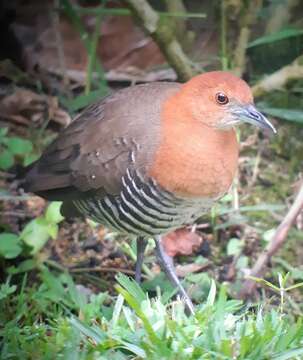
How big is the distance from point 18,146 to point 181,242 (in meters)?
0.94

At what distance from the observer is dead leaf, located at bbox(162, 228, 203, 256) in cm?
470

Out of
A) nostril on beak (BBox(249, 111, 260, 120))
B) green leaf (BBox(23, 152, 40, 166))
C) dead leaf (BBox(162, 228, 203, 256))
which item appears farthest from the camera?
green leaf (BBox(23, 152, 40, 166))

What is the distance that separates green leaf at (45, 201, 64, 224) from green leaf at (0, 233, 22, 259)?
6.8 inches

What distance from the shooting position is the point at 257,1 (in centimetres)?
494

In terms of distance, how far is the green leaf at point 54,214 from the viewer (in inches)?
175

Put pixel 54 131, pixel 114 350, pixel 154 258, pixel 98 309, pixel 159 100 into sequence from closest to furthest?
pixel 114 350 < pixel 98 309 < pixel 159 100 < pixel 154 258 < pixel 54 131

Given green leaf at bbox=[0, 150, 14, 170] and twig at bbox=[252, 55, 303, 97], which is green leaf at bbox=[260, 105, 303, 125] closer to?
twig at bbox=[252, 55, 303, 97]

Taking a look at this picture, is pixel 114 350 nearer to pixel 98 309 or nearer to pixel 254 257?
pixel 98 309

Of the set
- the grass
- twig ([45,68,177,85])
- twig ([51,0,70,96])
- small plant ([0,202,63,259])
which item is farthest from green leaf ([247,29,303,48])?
the grass

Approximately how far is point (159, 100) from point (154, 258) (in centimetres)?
101

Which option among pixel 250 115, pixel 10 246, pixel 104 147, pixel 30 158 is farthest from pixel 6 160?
pixel 250 115

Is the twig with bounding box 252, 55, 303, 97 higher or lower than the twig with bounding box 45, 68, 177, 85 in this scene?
lower

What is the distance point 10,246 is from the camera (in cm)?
432

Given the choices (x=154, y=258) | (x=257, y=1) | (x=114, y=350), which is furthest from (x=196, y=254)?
(x=114, y=350)
